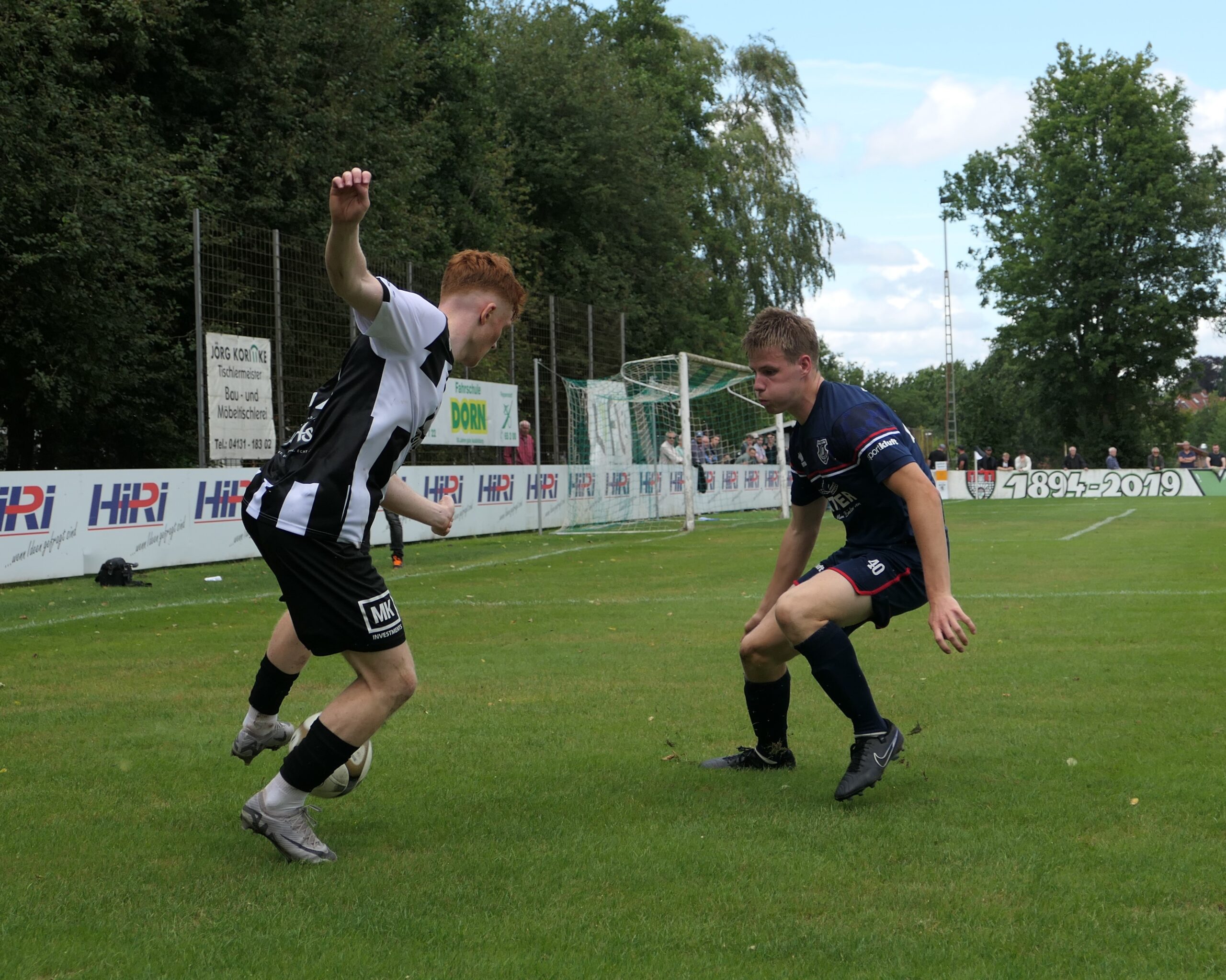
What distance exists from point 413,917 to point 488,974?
0.47m

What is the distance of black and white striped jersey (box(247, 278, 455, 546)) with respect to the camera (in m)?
3.86

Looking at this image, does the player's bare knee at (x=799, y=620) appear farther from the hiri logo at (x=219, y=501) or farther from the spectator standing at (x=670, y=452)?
the spectator standing at (x=670, y=452)

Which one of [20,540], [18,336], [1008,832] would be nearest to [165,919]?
[1008,832]

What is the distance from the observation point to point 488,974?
3.08 meters

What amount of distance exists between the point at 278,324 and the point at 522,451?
717cm

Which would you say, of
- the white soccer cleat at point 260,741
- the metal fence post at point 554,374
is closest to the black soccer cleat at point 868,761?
the white soccer cleat at point 260,741

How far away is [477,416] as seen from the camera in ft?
73.4

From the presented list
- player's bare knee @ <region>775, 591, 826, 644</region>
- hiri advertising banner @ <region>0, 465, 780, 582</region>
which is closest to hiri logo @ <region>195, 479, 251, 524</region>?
hiri advertising banner @ <region>0, 465, 780, 582</region>

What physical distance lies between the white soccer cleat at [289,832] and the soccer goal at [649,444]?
1961 centimetres

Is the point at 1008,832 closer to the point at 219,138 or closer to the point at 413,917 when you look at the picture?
the point at 413,917

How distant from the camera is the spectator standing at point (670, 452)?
2767 centimetres

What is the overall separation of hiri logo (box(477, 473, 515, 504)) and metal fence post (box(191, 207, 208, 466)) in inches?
265

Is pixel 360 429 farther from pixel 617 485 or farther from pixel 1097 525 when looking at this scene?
pixel 617 485

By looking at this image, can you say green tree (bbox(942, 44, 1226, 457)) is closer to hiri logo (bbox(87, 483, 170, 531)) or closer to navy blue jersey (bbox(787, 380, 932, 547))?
hiri logo (bbox(87, 483, 170, 531))
